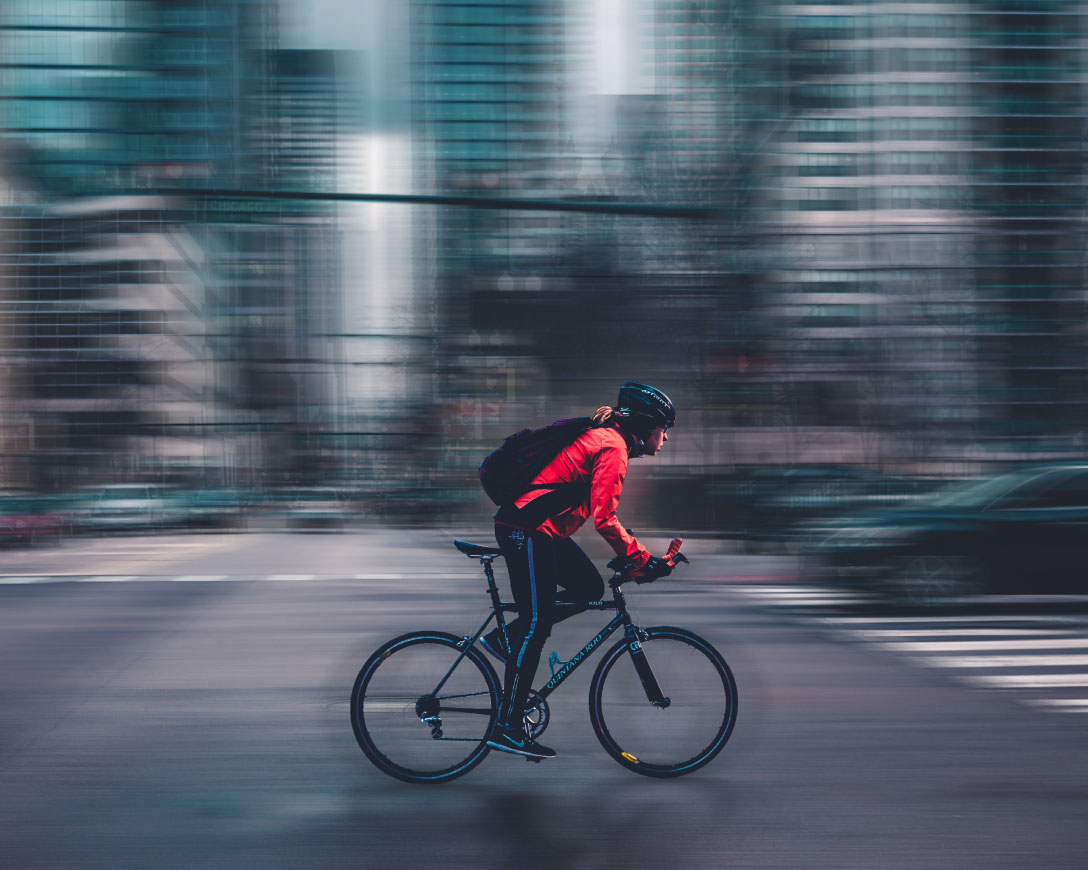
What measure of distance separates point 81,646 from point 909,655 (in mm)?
7002

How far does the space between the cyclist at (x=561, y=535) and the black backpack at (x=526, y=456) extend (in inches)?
1.5

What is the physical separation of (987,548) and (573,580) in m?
7.72

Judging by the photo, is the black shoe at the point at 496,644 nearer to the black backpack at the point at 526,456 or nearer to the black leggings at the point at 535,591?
the black leggings at the point at 535,591

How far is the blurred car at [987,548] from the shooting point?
38.6 ft

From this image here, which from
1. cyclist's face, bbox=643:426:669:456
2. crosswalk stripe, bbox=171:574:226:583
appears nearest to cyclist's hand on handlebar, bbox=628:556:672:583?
cyclist's face, bbox=643:426:669:456

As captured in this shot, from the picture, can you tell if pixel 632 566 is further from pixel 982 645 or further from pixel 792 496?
pixel 792 496

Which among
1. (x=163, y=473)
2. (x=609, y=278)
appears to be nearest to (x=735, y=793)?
(x=609, y=278)

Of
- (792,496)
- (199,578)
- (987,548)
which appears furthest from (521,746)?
(792,496)

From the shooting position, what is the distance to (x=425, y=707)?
5480 mm

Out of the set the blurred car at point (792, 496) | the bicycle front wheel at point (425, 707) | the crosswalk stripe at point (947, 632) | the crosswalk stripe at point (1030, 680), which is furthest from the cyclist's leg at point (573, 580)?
the blurred car at point (792, 496)

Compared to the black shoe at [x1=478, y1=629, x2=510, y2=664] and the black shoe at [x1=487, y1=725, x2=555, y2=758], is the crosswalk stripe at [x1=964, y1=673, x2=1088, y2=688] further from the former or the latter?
the black shoe at [x1=478, y1=629, x2=510, y2=664]

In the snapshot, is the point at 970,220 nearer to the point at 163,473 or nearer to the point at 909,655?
the point at 163,473

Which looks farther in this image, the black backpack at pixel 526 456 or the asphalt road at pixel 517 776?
the black backpack at pixel 526 456

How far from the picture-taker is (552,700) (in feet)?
24.2
